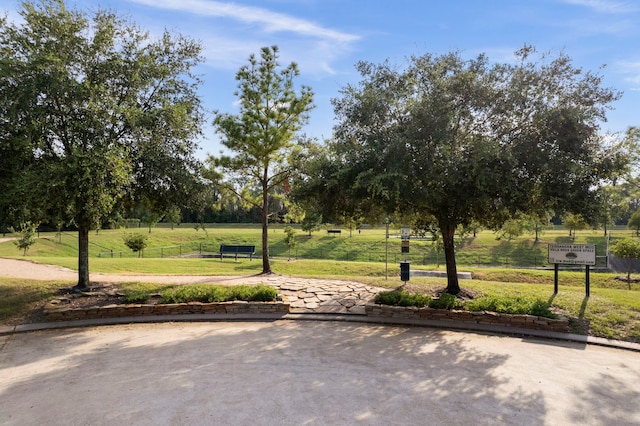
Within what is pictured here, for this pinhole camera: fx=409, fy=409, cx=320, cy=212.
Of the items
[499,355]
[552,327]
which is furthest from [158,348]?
[552,327]

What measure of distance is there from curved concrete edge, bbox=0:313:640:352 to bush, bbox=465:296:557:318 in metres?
0.44

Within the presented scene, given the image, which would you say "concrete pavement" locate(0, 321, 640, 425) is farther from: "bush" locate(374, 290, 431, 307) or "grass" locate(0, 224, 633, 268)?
"grass" locate(0, 224, 633, 268)

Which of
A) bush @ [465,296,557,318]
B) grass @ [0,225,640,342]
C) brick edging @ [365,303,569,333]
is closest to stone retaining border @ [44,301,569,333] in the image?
brick edging @ [365,303,569,333]

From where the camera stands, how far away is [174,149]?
11336 millimetres

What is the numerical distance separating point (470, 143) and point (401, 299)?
13.0ft

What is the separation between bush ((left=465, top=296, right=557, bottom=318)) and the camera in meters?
8.78

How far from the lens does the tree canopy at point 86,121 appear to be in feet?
29.7

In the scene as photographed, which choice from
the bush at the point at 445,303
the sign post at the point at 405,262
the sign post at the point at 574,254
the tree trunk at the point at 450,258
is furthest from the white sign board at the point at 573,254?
the sign post at the point at 405,262

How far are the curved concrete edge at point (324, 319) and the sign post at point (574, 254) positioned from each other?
3044 millimetres

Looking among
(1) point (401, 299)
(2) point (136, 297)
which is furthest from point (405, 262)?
(2) point (136, 297)

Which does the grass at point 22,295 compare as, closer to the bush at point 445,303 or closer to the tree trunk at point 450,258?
the bush at point 445,303

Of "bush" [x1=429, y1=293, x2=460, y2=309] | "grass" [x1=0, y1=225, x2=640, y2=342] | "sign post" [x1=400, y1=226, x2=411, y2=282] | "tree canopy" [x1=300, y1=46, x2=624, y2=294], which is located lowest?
"grass" [x1=0, y1=225, x2=640, y2=342]

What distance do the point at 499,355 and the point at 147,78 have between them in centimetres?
1066

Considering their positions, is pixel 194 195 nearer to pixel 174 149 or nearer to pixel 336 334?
pixel 174 149
